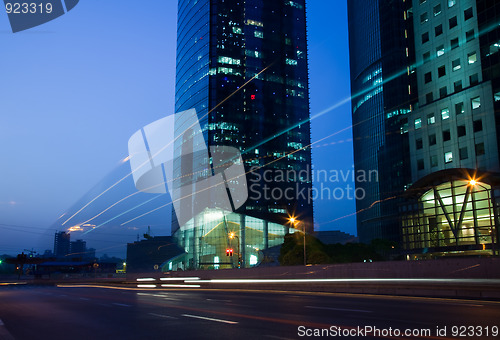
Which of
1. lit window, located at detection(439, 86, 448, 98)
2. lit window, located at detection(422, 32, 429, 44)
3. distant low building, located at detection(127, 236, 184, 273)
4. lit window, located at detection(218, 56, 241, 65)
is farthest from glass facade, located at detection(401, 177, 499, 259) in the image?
distant low building, located at detection(127, 236, 184, 273)

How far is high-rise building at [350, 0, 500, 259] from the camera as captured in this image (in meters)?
54.2

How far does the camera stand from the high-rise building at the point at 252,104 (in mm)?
120812

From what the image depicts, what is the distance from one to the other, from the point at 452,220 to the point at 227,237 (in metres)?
65.6

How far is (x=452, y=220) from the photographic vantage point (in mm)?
57312

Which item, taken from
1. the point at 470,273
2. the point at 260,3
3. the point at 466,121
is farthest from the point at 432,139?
the point at 260,3

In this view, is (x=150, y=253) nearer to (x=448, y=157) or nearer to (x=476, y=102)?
(x=448, y=157)

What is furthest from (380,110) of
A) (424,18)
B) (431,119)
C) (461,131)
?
(461,131)

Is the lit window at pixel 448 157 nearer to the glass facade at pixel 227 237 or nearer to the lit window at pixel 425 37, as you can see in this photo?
the lit window at pixel 425 37

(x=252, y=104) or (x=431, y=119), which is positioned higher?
(x=252, y=104)

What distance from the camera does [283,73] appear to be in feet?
455

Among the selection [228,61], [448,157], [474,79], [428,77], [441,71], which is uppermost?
[228,61]

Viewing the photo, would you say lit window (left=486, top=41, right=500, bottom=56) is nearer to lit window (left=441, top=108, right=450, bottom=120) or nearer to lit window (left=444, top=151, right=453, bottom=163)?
lit window (left=441, top=108, right=450, bottom=120)

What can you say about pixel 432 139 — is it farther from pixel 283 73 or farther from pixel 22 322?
pixel 283 73

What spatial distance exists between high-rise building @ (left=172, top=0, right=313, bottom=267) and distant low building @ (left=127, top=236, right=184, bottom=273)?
20.1 m
